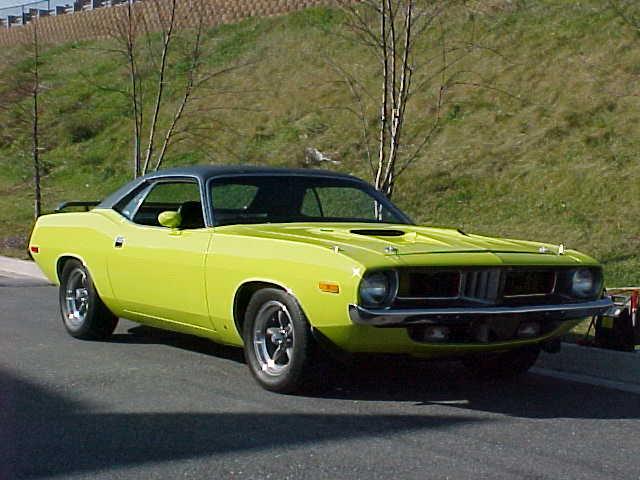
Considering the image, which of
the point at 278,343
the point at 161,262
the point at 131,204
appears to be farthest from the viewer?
the point at 131,204

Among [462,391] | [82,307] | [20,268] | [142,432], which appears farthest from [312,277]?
[20,268]

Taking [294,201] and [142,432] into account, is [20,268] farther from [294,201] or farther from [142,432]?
[142,432]

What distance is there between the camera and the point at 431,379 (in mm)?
6723

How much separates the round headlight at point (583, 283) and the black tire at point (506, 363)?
1.85ft

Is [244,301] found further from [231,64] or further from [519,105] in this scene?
[231,64]

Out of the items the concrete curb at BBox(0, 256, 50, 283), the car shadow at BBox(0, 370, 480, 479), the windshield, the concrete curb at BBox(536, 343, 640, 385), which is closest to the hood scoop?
the windshield

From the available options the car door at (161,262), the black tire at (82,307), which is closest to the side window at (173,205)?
the car door at (161,262)

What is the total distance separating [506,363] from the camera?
676cm

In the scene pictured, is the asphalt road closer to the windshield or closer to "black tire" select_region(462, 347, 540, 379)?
"black tire" select_region(462, 347, 540, 379)

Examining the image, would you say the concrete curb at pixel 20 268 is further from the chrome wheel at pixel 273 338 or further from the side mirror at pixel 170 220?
the chrome wheel at pixel 273 338

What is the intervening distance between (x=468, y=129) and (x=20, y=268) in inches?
359

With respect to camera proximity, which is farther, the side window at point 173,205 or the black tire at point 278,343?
the side window at point 173,205

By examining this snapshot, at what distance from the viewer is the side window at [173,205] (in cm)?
700

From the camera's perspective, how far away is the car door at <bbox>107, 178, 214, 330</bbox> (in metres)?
6.62
